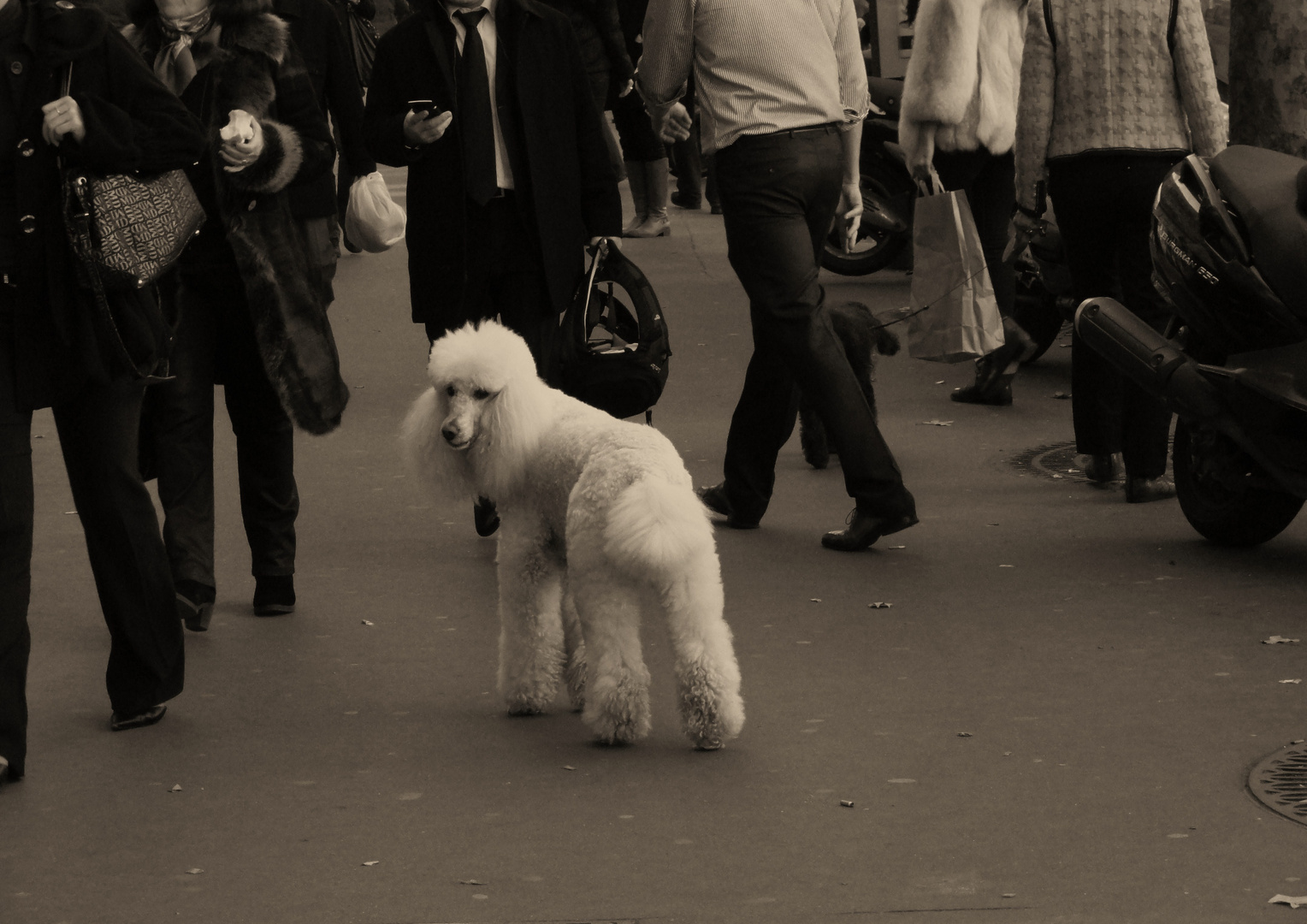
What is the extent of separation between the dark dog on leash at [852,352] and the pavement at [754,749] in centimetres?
51

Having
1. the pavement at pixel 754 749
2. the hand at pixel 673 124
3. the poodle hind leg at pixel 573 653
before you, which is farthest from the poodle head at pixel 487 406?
the hand at pixel 673 124

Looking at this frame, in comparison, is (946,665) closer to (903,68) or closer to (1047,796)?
(1047,796)

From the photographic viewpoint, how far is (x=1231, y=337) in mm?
6793

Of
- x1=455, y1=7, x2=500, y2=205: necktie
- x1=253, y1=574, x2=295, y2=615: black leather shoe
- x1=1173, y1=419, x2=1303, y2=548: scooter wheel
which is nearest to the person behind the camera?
x1=253, y1=574, x2=295, y2=615: black leather shoe

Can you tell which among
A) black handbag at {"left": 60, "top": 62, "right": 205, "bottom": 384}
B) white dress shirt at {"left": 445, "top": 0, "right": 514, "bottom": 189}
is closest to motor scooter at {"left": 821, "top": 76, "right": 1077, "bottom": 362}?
white dress shirt at {"left": 445, "top": 0, "right": 514, "bottom": 189}

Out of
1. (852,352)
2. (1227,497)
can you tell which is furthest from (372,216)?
(1227,497)

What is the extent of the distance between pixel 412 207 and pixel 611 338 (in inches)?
34.9

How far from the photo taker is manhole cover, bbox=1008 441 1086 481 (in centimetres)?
861

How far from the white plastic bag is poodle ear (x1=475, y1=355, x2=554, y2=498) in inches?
63.8

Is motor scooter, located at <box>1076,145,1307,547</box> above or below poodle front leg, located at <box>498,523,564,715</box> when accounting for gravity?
above

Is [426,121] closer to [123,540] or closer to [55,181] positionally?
[55,181]

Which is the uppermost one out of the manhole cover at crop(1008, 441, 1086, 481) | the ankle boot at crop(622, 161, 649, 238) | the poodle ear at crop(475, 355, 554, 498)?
the poodle ear at crop(475, 355, 554, 498)

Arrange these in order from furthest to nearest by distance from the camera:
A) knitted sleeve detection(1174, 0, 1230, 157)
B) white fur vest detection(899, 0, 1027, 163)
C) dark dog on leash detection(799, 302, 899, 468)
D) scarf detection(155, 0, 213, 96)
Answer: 1. white fur vest detection(899, 0, 1027, 163)
2. dark dog on leash detection(799, 302, 899, 468)
3. knitted sleeve detection(1174, 0, 1230, 157)
4. scarf detection(155, 0, 213, 96)

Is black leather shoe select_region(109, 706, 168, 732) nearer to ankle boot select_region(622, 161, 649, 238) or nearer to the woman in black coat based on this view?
the woman in black coat
